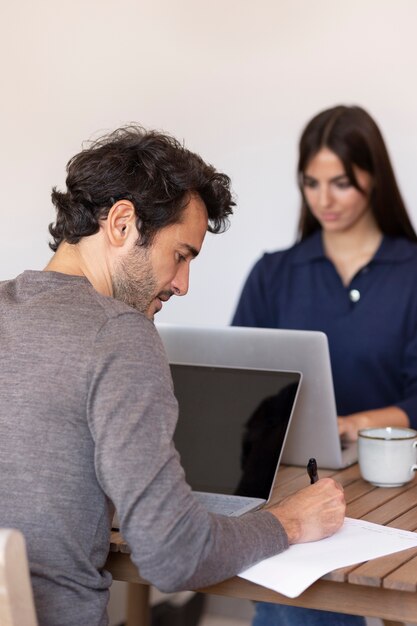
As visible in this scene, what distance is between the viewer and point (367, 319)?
2.72 meters

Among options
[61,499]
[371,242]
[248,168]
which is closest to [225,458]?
[61,499]

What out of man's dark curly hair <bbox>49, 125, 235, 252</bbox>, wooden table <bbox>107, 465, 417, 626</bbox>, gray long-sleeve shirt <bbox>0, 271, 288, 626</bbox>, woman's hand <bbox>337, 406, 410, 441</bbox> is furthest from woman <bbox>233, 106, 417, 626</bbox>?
gray long-sleeve shirt <bbox>0, 271, 288, 626</bbox>

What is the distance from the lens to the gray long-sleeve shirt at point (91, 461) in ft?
4.25

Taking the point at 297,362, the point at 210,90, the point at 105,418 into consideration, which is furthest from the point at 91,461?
the point at 210,90

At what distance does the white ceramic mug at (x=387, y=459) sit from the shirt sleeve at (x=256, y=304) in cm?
102

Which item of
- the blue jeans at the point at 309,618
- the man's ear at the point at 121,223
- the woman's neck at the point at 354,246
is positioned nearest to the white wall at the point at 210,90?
the woman's neck at the point at 354,246

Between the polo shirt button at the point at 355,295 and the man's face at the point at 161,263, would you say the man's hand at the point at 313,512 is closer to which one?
the man's face at the point at 161,263

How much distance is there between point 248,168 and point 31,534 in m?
2.12

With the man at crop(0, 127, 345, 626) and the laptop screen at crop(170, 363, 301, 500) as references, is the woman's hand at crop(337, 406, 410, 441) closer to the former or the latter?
the laptop screen at crop(170, 363, 301, 500)

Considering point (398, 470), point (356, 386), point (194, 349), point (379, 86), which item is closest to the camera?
point (398, 470)

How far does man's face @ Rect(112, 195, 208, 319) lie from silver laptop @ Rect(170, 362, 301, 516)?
342mm

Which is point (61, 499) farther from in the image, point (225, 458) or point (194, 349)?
point (194, 349)

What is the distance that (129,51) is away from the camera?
11.0 feet

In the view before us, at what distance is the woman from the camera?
2.71m
